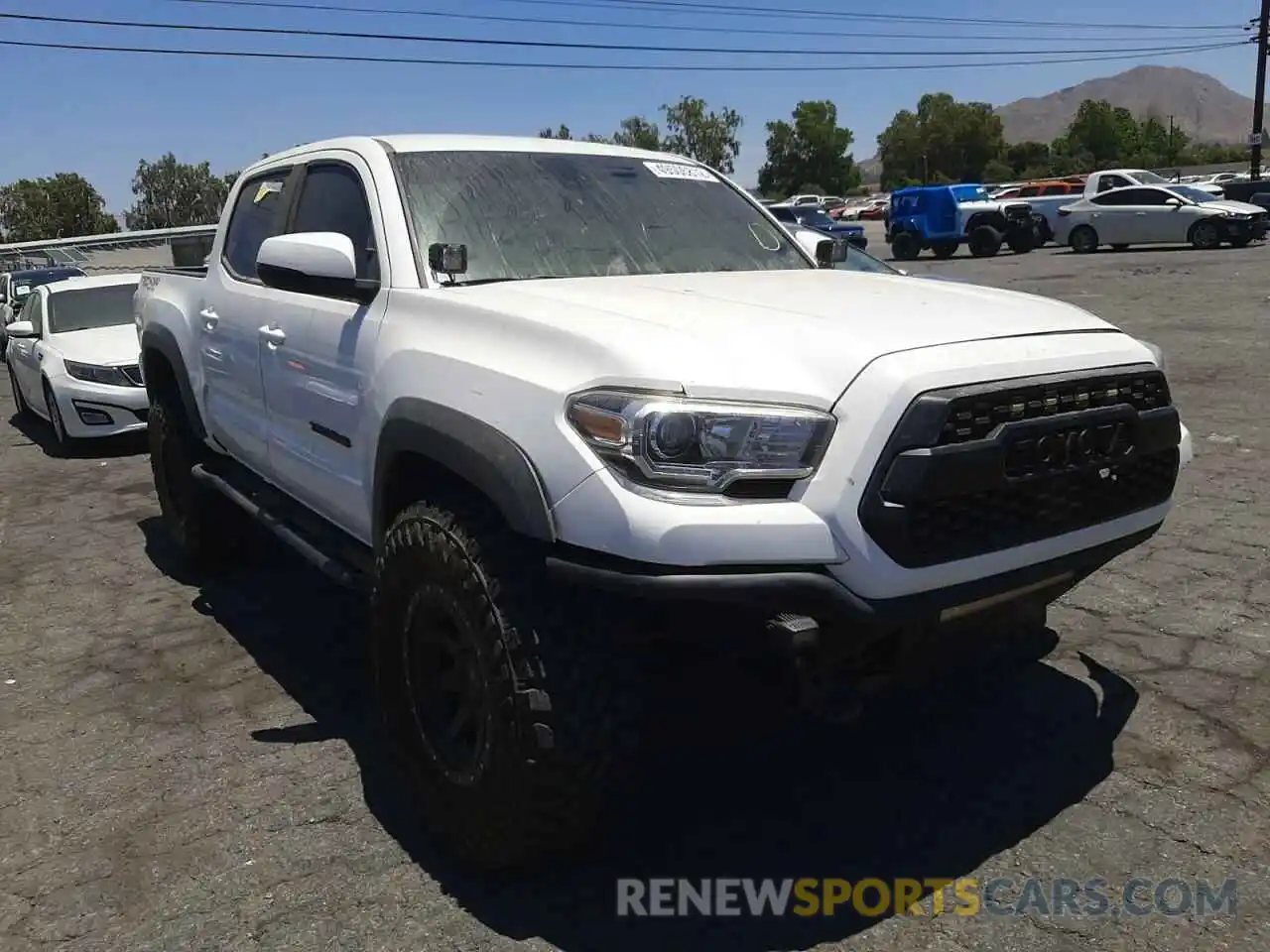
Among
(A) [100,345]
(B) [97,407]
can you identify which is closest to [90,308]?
(A) [100,345]

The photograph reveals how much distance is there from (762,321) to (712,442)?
0.47 meters

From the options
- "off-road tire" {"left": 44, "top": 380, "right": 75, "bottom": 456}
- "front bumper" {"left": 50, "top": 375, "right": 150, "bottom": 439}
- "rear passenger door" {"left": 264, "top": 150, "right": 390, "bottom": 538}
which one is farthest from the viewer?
"off-road tire" {"left": 44, "top": 380, "right": 75, "bottom": 456}

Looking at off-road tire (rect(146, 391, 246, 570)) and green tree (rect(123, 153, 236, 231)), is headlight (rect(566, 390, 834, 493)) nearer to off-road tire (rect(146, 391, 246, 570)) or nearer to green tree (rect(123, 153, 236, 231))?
off-road tire (rect(146, 391, 246, 570))

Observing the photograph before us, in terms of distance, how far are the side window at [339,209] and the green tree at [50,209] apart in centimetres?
9106

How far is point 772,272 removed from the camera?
3625 mm

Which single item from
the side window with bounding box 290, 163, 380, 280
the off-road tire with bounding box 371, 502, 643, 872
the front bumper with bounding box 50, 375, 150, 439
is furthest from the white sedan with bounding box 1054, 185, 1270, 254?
the off-road tire with bounding box 371, 502, 643, 872

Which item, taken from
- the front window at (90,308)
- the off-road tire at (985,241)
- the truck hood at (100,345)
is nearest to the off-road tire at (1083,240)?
the off-road tire at (985,241)

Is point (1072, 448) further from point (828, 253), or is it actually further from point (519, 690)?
point (828, 253)

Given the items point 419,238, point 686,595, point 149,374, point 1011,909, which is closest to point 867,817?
point 1011,909

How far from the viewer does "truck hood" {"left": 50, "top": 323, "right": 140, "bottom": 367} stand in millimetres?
9359

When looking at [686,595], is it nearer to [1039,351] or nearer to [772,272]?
[1039,351]

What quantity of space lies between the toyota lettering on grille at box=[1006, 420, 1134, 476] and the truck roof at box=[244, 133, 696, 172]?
2.21 m

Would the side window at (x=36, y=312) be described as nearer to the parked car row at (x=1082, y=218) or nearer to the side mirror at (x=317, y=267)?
the side mirror at (x=317, y=267)

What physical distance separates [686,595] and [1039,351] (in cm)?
105
